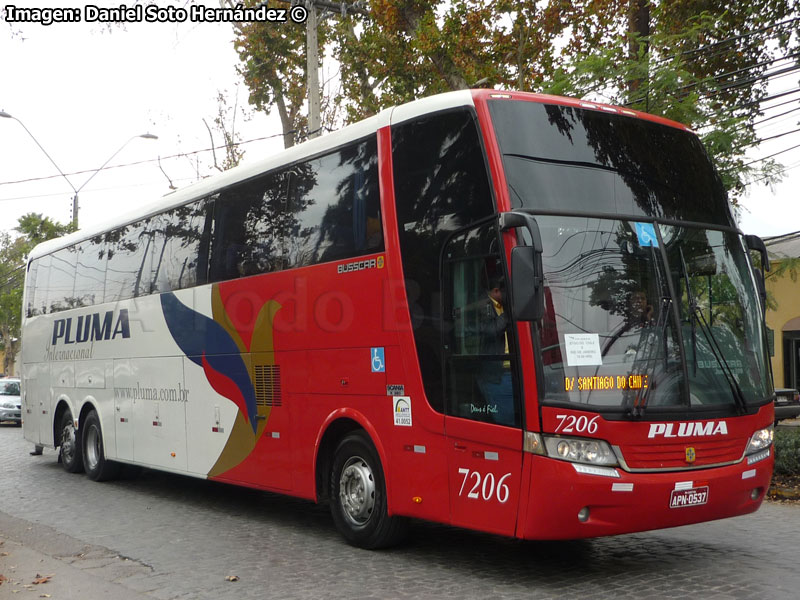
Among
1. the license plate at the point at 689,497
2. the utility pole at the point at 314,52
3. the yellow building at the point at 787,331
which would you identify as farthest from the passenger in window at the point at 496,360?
the yellow building at the point at 787,331

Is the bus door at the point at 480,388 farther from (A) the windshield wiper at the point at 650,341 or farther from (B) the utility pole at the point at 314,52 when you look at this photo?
(B) the utility pole at the point at 314,52

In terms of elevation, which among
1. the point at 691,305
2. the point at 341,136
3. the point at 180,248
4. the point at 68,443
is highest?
the point at 341,136

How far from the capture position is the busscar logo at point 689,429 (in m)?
6.79

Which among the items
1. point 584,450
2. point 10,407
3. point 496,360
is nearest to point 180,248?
point 496,360

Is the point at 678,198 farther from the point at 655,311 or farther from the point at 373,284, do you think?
the point at 373,284

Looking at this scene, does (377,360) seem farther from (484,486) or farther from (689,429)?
(689,429)

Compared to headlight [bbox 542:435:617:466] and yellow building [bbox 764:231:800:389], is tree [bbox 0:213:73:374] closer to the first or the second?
yellow building [bbox 764:231:800:389]

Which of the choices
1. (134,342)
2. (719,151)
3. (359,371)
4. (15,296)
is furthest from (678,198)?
(15,296)

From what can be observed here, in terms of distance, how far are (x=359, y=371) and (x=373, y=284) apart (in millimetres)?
841

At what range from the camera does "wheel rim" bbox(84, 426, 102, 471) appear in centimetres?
1488

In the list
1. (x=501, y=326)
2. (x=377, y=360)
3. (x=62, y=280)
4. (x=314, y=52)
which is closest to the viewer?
(x=501, y=326)

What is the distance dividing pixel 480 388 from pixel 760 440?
2.37 metres

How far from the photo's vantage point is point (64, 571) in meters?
7.89

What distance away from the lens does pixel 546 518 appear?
21.9ft
